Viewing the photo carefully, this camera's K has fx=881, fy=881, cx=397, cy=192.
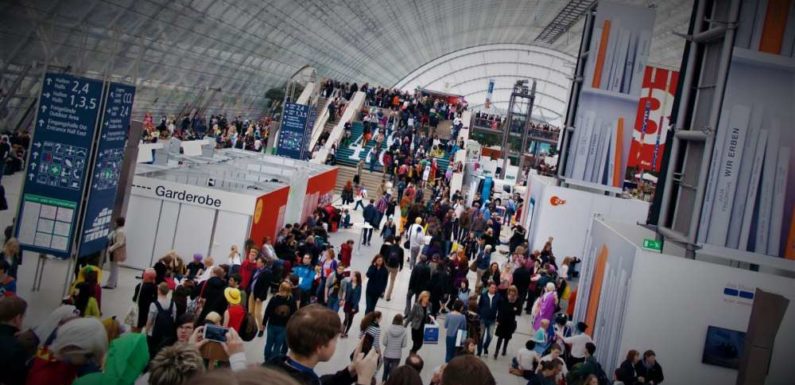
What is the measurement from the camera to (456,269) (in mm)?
17469

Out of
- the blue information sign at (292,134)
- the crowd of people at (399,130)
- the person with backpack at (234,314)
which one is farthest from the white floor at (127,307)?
the crowd of people at (399,130)

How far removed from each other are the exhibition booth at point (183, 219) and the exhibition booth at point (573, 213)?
9934mm

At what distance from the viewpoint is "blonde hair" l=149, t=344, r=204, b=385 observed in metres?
4.66

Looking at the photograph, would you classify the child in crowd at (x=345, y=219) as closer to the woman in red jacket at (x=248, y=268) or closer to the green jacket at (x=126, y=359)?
the woman in red jacket at (x=248, y=268)

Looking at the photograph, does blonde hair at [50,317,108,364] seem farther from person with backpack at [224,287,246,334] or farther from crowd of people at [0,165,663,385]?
person with backpack at [224,287,246,334]

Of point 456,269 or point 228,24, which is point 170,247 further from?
point 228,24

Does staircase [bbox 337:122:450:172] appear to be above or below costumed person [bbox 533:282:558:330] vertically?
above

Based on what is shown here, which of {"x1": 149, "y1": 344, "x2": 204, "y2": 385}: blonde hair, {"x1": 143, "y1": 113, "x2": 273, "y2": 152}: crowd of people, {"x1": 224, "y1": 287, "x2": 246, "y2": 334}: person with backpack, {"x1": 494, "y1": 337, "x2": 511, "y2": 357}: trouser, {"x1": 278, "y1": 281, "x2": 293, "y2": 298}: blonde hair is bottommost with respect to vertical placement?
{"x1": 494, "y1": 337, "x2": 511, "y2": 357}: trouser

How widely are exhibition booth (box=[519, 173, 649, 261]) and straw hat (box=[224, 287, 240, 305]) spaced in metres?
15.1

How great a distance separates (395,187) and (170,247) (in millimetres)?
18039

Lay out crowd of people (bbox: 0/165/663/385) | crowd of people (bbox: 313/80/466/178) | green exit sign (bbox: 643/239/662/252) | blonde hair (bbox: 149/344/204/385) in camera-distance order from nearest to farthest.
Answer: blonde hair (bbox: 149/344/204/385), crowd of people (bbox: 0/165/663/385), green exit sign (bbox: 643/239/662/252), crowd of people (bbox: 313/80/466/178)

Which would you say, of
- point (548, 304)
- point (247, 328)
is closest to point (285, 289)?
point (247, 328)

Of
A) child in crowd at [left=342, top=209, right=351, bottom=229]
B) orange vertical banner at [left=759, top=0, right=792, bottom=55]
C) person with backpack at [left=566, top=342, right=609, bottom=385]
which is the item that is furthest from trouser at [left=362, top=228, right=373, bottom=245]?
orange vertical banner at [left=759, top=0, right=792, bottom=55]

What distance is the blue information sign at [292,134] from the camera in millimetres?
29891
